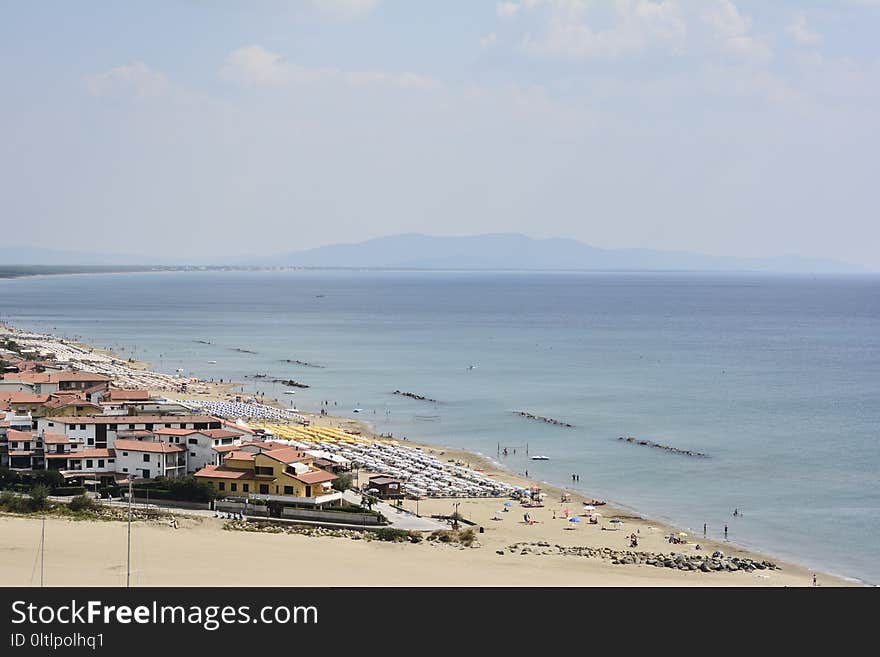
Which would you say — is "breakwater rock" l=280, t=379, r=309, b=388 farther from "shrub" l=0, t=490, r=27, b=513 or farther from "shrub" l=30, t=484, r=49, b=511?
"shrub" l=0, t=490, r=27, b=513

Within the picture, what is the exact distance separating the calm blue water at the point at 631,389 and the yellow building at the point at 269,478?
13025 millimetres

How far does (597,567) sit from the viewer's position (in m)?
30.8

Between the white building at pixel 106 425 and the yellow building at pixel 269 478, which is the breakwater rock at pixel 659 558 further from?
the white building at pixel 106 425

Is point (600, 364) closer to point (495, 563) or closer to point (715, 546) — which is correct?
point (715, 546)

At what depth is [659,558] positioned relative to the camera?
107ft

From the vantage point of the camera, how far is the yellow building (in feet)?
120

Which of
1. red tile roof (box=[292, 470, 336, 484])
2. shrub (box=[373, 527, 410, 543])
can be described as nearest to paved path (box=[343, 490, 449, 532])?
shrub (box=[373, 527, 410, 543])

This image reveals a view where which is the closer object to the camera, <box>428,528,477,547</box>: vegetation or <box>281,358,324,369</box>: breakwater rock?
<box>428,528,477,547</box>: vegetation

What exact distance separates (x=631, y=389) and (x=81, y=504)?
157 feet

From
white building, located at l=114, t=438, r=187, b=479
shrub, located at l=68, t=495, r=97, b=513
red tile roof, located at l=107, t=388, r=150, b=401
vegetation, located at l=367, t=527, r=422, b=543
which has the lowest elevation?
vegetation, located at l=367, t=527, r=422, b=543

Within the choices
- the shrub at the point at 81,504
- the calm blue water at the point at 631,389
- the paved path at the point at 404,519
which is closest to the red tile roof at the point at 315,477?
the paved path at the point at 404,519

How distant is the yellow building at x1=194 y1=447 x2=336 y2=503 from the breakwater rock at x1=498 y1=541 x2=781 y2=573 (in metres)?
7.34

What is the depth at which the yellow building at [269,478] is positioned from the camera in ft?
120

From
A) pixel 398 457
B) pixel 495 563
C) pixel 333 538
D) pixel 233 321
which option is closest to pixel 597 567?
pixel 495 563
